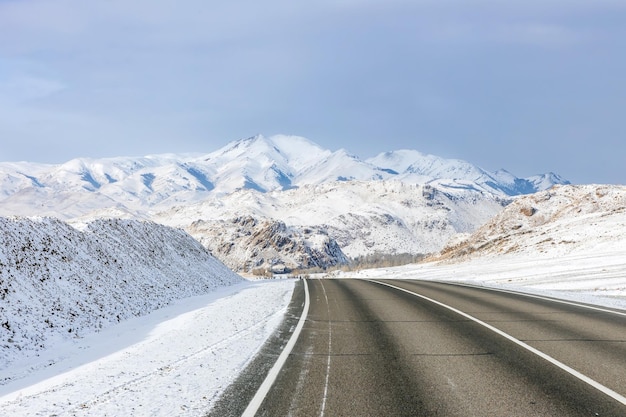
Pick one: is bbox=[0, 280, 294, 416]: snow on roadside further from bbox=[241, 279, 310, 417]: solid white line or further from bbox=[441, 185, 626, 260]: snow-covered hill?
bbox=[441, 185, 626, 260]: snow-covered hill

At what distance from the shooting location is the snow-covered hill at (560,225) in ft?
143

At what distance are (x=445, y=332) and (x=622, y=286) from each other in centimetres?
1607

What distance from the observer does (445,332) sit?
1064 cm

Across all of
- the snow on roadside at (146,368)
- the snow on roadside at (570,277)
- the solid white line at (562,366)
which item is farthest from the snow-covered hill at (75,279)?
the snow on roadside at (570,277)

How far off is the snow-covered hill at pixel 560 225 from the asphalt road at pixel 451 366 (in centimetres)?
3304

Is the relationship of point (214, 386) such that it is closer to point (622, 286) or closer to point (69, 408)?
point (69, 408)

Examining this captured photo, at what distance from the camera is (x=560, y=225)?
56312mm

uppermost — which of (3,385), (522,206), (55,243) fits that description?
(522,206)

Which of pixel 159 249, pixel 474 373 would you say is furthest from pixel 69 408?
pixel 159 249

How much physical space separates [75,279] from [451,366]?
14.0m

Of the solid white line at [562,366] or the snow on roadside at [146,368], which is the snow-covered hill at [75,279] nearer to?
the snow on roadside at [146,368]

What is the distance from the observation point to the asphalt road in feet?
19.4

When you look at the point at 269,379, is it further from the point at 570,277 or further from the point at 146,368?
the point at 570,277

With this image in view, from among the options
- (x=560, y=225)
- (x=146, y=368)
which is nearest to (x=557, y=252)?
(x=560, y=225)
